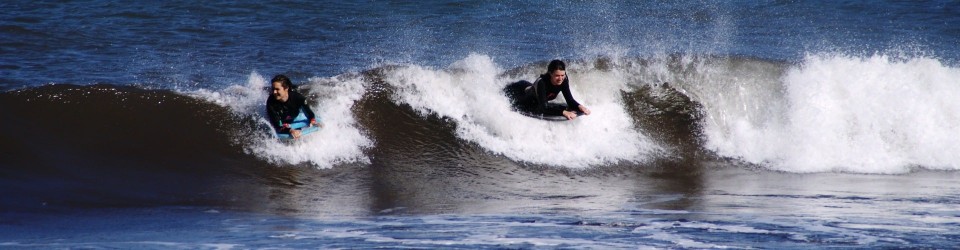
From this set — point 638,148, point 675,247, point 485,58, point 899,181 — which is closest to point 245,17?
point 485,58

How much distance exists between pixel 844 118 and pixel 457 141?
193 inches

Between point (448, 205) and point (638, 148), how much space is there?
368cm

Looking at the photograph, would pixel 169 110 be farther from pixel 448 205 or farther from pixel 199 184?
pixel 448 205

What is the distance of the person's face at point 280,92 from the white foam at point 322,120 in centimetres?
57

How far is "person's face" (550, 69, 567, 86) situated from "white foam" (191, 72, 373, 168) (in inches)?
82.2

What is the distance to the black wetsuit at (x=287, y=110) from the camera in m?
10.1

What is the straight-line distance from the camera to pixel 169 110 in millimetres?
11094

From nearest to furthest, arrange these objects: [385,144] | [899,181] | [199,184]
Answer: [199,184] < [899,181] < [385,144]

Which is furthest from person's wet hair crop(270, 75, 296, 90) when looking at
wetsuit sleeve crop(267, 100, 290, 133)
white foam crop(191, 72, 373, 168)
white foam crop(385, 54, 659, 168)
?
white foam crop(385, 54, 659, 168)

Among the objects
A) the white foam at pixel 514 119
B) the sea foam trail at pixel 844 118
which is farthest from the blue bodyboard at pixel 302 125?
the sea foam trail at pixel 844 118

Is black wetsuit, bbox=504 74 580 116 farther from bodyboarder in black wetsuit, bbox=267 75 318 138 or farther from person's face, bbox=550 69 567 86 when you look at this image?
bodyboarder in black wetsuit, bbox=267 75 318 138

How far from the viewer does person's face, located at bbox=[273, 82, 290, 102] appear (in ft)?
32.4

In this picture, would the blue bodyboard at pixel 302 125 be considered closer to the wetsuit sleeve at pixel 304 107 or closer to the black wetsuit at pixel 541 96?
the wetsuit sleeve at pixel 304 107

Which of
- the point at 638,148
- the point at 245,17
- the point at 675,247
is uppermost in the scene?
the point at 245,17
